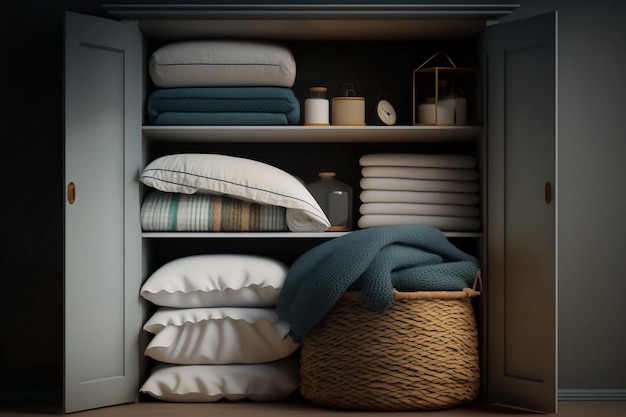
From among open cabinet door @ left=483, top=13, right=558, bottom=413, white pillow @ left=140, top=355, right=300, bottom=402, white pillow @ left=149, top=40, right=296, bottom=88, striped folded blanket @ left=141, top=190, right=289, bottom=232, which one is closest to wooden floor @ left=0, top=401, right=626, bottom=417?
white pillow @ left=140, top=355, right=300, bottom=402

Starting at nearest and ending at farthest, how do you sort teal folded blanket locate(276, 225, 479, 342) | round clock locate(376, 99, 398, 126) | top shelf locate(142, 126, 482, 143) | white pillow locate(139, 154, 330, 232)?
teal folded blanket locate(276, 225, 479, 342)
white pillow locate(139, 154, 330, 232)
top shelf locate(142, 126, 482, 143)
round clock locate(376, 99, 398, 126)

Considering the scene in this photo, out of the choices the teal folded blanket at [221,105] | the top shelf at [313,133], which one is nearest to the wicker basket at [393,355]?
the top shelf at [313,133]

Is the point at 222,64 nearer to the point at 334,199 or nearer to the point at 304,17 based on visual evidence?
the point at 304,17

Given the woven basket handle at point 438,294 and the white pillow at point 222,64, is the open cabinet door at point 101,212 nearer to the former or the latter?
the white pillow at point 222,64

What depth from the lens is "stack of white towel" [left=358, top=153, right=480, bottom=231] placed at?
3270 millimetres

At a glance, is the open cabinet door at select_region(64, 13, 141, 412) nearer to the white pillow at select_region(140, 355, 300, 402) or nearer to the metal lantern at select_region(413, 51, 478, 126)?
the white pillow at select_region(140, 355, 300, 402)

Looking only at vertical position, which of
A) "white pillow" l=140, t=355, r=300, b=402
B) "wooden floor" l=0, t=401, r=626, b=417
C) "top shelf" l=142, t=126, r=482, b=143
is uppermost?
"top shelf" l=142, t=126, r=482, b=143

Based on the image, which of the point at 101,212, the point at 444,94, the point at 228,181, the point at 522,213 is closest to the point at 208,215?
the point at 228,181

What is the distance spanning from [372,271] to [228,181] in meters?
0.66

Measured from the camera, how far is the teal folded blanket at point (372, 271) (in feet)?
9.48

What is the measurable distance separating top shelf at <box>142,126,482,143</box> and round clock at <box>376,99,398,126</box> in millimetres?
58

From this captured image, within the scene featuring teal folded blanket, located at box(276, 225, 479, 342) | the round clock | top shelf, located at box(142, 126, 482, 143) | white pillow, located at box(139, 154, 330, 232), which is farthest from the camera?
the round clock

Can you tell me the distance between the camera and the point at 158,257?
3.55 meters

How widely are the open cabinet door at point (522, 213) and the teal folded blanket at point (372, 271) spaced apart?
0.57ft
